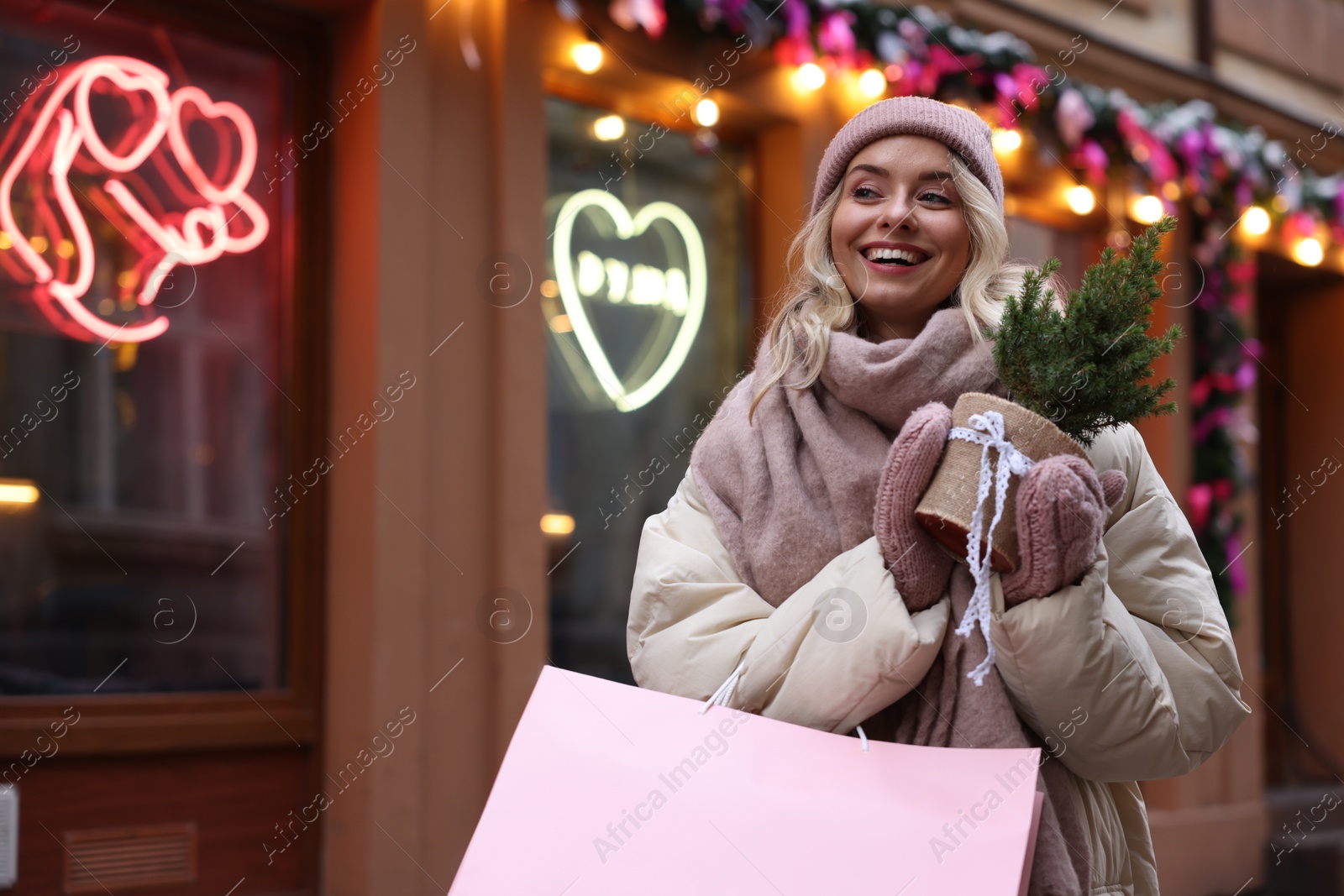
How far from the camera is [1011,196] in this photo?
665 centimetres

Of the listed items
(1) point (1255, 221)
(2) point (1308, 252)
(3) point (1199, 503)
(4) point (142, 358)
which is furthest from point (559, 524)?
(2) point (1308, 252)

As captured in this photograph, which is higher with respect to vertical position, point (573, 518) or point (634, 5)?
point (634, 5)

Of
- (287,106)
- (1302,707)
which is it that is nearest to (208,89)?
(287,106)

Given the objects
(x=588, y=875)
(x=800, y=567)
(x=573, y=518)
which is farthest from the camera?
(x=573, y=518)

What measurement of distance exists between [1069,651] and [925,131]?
2.92ft

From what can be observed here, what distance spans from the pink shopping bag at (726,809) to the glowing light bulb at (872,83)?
458cm

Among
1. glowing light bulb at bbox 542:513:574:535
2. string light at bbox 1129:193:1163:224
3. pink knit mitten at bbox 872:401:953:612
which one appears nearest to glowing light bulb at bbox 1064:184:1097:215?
string light at bbox 1129:193:1163:224

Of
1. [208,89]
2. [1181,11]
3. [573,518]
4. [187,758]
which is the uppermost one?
[1181,11]

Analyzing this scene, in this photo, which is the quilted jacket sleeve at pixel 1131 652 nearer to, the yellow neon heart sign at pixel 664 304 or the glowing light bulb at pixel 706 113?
the yellow neon heart sign at pixel 664 304

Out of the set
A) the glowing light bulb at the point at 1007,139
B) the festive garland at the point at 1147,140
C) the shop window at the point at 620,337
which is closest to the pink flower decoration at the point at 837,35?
the festive garland at the point at 1147,140

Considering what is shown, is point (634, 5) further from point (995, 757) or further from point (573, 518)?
point (995, 757)

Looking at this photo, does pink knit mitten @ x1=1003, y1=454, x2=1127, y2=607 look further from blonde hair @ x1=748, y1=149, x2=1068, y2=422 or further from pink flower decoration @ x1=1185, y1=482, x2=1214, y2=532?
pink flower decoration @ x1=1185, y1=482, x2=1214, y2=532

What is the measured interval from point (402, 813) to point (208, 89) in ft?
8.82

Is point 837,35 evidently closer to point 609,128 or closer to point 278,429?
point 609,128
